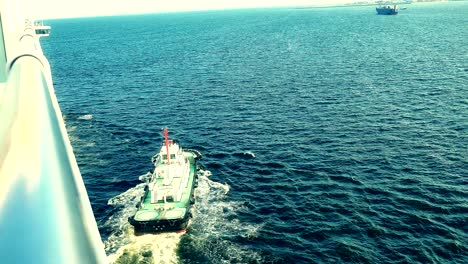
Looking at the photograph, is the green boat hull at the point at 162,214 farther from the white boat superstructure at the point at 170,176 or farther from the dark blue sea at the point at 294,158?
the dark blue sea at the point at 294,158

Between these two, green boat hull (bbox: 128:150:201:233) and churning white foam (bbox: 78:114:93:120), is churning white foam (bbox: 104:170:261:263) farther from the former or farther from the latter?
churning white foam (bbox: 78:114:93:120)

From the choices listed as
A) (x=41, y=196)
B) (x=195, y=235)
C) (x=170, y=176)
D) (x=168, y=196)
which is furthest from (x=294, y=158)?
(x=41, y=196)

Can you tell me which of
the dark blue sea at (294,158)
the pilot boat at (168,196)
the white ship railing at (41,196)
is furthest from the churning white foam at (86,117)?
the white ship railing at (41,196)

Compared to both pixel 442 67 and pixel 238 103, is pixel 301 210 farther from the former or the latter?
pixel 442 67

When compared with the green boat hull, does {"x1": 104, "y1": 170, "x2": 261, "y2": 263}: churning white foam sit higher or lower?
lower

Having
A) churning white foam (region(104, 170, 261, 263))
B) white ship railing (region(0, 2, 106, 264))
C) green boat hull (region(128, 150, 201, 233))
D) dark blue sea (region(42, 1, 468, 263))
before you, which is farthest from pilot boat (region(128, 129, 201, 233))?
white ship railing (region(0, 2, 106, 264))
